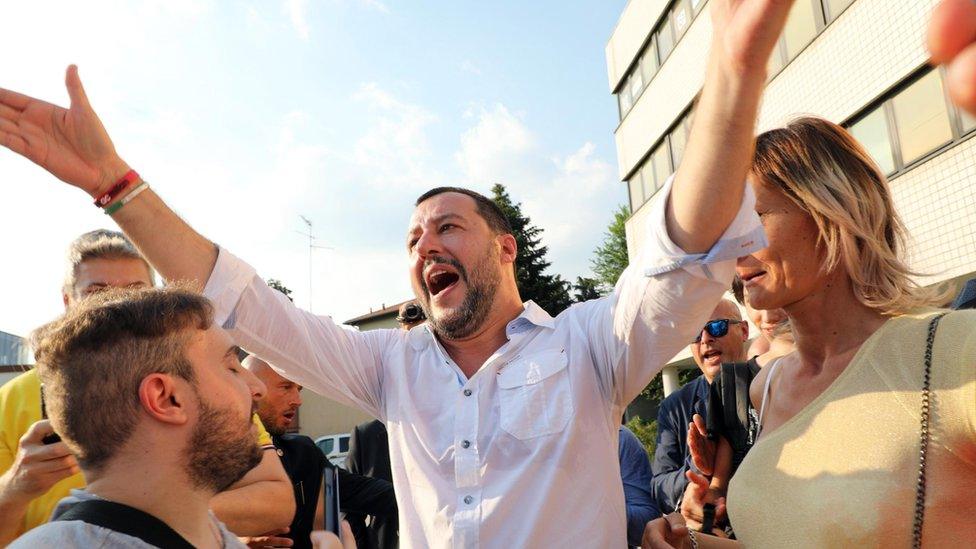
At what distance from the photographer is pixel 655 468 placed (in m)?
4.16

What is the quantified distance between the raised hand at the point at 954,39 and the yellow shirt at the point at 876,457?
1147 mm

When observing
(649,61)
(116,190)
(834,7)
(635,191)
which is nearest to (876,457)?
(116,190)

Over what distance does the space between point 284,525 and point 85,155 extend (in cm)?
151

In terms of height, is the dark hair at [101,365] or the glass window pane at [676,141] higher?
the glass window pane at [676,141]

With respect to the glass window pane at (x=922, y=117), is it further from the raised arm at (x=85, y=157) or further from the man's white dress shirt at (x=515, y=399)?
the raised arm at (x=85, y=157)

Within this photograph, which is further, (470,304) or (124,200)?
(470,304)

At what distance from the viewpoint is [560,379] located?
2.44 meters

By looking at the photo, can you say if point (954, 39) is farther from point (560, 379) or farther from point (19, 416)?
point (19, 416)

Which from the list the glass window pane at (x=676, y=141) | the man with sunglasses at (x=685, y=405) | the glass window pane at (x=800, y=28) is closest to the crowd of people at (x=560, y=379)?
the man with sunglasses at (x=685, y=405)

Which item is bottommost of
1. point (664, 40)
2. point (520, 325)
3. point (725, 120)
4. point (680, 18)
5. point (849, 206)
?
point (520, 325)

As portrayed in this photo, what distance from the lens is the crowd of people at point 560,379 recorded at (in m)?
1.61

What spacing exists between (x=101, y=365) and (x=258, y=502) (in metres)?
0.98

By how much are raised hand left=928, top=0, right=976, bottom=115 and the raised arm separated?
2117mm

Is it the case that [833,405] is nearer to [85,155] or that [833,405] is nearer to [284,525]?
[284,525]
